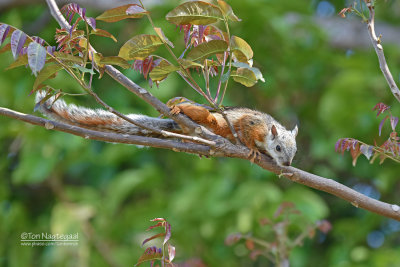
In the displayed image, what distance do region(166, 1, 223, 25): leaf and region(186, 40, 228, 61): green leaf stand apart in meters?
0.09

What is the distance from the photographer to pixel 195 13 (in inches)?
70.0

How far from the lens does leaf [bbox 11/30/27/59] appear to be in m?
1.68

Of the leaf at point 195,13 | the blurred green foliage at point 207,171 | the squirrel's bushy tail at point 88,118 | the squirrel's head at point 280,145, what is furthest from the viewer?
the blurred green foliage at point 207,171

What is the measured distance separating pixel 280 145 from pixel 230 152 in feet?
3.51

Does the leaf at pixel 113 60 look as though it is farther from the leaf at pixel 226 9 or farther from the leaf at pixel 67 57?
the leaf at pixel 226 9

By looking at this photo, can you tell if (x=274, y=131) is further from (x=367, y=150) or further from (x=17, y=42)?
(x=17, y=42)

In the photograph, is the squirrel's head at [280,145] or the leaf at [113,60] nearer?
the leaf at [113,60]

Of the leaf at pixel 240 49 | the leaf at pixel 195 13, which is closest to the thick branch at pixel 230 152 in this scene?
the leaf at pixel 240 49

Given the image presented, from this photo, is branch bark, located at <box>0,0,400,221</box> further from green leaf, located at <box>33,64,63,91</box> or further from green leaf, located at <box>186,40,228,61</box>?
green leaf, located at <box>186,40,228,61</box>

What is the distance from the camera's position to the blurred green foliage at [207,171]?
5223 mm

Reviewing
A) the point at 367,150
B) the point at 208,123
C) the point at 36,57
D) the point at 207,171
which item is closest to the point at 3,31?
the point at 36,57

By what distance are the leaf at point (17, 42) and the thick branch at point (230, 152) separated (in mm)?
314

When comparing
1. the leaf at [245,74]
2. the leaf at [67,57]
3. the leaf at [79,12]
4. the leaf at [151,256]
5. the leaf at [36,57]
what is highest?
the leaf at [79,12]

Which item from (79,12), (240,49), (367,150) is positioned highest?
(79,12)
